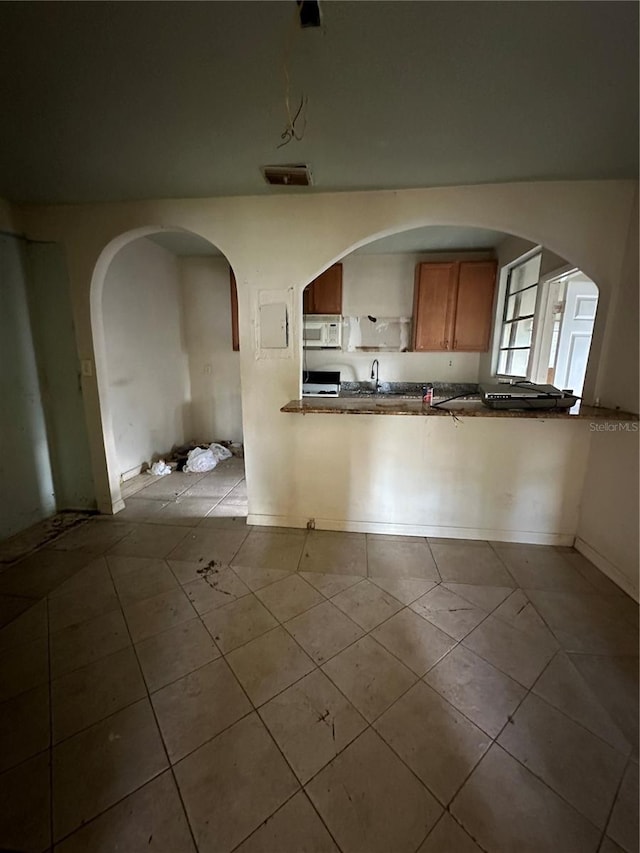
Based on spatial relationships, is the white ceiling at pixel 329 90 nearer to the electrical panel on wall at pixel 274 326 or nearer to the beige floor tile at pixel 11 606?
the electrical panel on wall at pixel 274 326

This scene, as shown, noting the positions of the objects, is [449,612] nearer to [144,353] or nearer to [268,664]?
[268,664]

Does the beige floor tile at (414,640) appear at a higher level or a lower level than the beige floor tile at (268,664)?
higher

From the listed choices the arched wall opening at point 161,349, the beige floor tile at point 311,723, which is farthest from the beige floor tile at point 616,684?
the arched wall opening at point 161,349

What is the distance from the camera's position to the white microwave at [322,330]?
3.66 m

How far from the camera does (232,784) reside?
101 centimetres

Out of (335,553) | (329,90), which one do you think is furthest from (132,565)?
(329,90)

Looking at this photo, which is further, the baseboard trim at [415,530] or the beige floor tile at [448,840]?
the baseboard trim at [415,530]

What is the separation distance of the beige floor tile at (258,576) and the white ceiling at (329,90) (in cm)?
231

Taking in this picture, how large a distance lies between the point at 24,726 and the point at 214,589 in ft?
2.76

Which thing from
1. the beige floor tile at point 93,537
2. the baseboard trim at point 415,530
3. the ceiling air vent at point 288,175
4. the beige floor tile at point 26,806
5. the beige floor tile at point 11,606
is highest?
the ceiling air vent at point 288,175

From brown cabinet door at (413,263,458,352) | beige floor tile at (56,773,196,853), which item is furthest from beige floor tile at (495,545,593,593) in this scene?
brown cabinet door at (413,263,458,352)

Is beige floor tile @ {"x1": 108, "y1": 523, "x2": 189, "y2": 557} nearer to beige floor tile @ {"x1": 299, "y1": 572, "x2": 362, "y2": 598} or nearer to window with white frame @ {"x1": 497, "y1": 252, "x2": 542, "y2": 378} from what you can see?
beige floor tile @ {"x1": 299, "y1": 572, "x2": 362, "y2": 598}

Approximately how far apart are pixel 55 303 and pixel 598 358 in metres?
3.81

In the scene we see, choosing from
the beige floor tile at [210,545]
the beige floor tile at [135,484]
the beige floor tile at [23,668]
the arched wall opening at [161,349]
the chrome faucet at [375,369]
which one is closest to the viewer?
the beige floor tile at [23,668]
